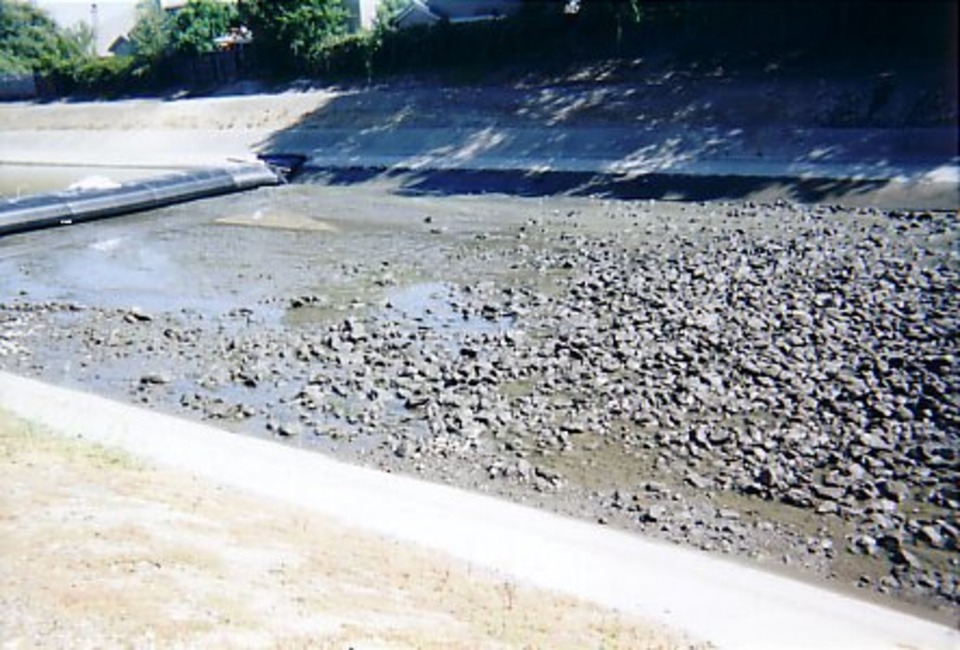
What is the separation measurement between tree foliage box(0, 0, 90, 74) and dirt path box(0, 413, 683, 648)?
213 feet

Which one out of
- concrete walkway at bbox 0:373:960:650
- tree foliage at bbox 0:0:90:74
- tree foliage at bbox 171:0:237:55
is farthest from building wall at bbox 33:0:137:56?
concrete walkway at bbox 0:373:960:650

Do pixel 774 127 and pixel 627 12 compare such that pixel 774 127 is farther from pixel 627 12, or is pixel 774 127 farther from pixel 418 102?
pixel 418 102

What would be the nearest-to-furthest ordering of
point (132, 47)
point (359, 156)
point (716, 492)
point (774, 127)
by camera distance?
point (716, 492)
point (774, 127)
point (359, 156)
point (132, 47)

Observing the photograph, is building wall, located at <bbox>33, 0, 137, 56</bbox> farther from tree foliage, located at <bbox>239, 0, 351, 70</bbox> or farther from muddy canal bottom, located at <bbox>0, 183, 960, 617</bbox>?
muddy canal bottom, located at <bbox>0, 183, 960, 617</bbox>

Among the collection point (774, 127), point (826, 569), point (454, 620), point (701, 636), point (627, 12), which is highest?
point (627, 12)

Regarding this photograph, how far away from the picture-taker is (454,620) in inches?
240

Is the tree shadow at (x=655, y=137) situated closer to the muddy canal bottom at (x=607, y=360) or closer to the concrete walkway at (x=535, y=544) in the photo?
the muddy canal bottom at (x=607, y=360)

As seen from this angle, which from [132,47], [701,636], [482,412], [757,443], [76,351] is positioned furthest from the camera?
[132,47]

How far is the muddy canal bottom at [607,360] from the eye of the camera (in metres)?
9.22

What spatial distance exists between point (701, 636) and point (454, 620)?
72.4 inches

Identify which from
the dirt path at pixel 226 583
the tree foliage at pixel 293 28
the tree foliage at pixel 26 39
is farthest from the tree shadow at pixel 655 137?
the tree foliage at pixel 26 39

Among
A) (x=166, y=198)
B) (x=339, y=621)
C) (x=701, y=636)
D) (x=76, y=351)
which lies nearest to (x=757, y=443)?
(x=701, y=636)

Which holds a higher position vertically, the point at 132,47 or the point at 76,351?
the point at 132,47

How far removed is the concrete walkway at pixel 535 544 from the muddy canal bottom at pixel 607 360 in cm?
60
